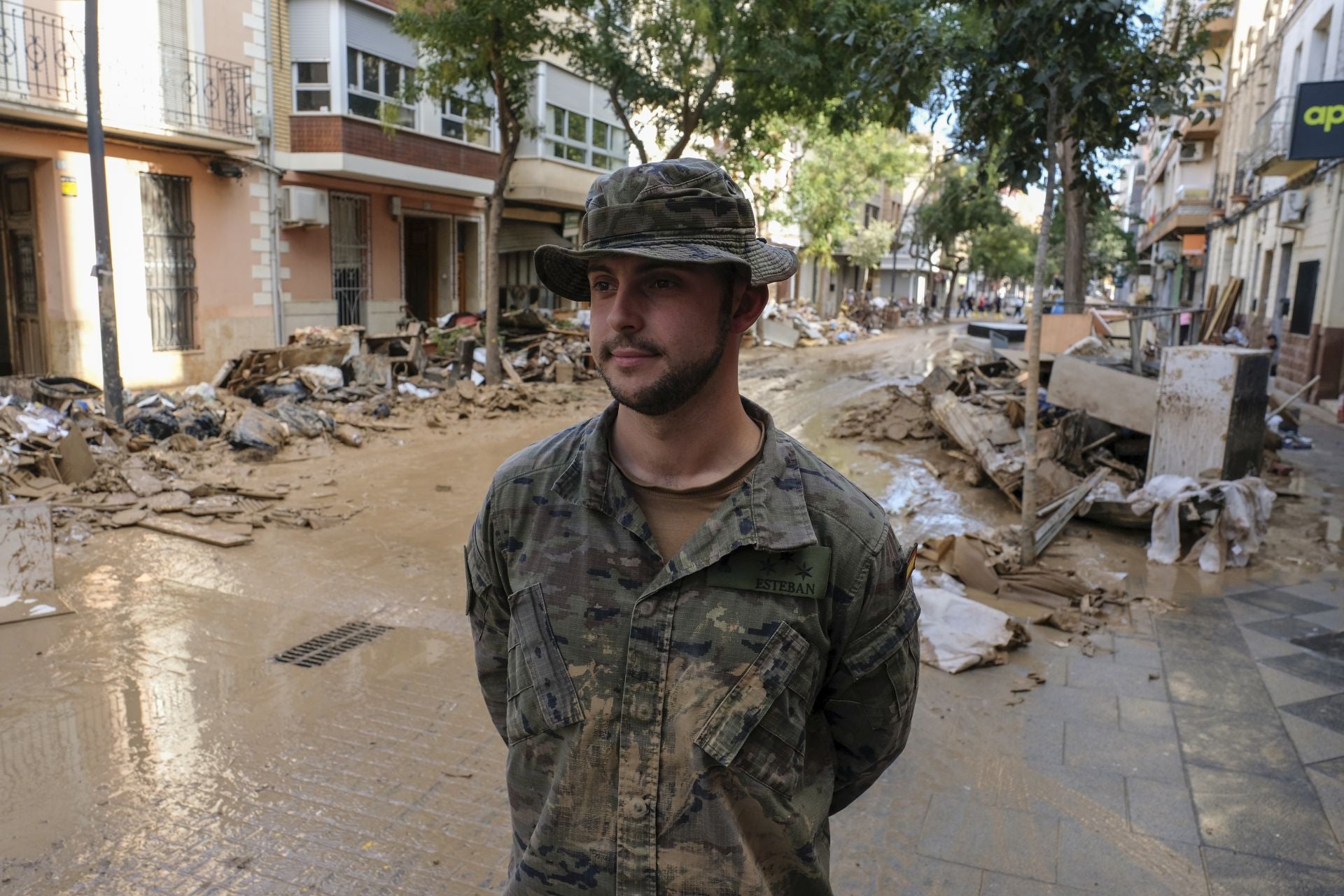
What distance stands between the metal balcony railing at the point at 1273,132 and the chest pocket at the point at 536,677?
1948 cm

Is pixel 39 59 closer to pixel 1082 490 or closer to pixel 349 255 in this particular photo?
pixel 349 255

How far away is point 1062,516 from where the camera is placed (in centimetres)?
798

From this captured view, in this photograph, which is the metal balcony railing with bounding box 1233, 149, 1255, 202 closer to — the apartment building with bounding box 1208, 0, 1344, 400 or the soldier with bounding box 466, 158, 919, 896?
the apartment building with bounding box 1208, 0, 1344, 400

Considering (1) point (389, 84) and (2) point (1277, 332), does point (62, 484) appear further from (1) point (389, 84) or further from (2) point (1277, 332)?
(2) point (1277, 332)

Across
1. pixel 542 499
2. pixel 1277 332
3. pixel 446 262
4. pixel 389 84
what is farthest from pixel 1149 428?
pixel 446 262

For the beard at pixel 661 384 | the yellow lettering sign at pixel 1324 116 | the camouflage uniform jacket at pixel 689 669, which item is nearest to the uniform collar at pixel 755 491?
the camouflage uniform jacket at pixel 689 669

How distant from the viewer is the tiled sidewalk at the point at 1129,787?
354cm

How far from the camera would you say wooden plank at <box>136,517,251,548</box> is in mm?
7375

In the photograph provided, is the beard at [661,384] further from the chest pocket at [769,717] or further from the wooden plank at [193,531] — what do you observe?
the wooden plank at [193,531]

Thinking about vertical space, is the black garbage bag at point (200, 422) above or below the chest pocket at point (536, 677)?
below

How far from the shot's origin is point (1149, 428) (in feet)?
28.6

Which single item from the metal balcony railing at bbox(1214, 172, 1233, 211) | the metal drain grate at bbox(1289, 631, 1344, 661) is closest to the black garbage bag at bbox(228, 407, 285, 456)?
the metal drain grate at bbox(1289, 631, 1344, 661)

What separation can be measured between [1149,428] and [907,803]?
6026 millimetres

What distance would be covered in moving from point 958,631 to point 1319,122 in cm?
1093
